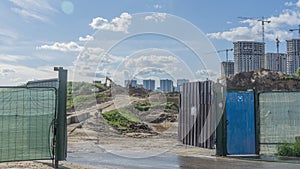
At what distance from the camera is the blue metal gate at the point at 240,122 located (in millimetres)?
11031

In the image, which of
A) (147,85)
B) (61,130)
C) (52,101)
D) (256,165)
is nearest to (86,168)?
(61,130)

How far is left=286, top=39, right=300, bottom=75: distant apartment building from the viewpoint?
6521cm

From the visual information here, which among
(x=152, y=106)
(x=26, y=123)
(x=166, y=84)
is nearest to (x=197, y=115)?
(x=166, y=84)

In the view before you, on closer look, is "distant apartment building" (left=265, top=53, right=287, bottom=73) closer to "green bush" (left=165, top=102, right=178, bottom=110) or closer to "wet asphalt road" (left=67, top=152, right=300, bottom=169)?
"green bush" (left=165, top=102, right=178, bottom=110)

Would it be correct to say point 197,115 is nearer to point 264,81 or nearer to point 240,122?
point 240,122

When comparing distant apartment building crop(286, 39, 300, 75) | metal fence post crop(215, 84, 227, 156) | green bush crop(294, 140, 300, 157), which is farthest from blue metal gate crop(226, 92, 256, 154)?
distant apartment building crop(286, 39, 300, 75)

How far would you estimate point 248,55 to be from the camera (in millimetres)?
67125

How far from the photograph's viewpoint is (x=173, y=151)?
40.8ft

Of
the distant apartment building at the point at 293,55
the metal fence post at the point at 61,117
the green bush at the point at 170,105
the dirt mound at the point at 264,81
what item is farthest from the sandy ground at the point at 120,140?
the distant apartment building at the point at 293,55

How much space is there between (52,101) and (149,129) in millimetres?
15712

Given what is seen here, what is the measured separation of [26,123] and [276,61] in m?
62.4

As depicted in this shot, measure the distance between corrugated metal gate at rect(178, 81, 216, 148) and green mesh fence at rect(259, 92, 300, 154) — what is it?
1827 mm

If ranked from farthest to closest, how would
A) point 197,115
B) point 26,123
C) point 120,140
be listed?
point 120,140, point 197,115, point 26,123

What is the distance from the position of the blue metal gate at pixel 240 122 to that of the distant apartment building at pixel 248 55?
5280 centimetres
